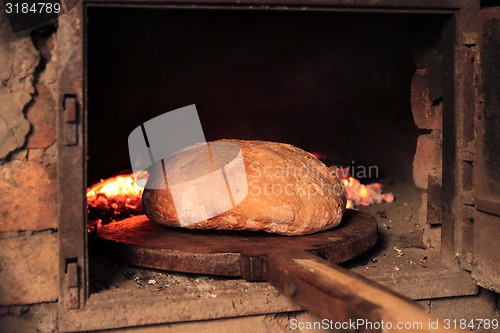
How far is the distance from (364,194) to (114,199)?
1.36 metres

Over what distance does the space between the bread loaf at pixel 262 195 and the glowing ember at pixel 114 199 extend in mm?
705

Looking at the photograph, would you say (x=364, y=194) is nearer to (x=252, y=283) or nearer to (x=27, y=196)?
(x=252, y=283)

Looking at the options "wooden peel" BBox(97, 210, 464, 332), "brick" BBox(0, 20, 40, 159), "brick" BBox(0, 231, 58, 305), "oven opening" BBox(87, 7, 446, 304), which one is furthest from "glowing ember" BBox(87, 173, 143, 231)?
"brick" BBox(0, 20, 40, 159)

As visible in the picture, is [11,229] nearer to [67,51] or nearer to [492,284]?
[67,51]

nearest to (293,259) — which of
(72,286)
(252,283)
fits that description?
(252,283)

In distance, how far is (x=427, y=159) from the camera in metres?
2.31

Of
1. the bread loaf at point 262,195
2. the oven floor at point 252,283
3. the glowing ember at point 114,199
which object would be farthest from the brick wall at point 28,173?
the glowing ember at point 114,199

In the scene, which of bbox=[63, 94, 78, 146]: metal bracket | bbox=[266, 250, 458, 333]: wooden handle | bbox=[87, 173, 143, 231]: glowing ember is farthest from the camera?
bbox=[87, 173, 143, 231]: glowing ember

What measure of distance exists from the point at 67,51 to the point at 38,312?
0.80 metres

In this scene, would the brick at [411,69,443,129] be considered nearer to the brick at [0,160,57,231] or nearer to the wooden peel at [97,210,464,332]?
the wooden peel at [97,210,464,332]

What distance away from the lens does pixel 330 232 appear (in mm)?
2131

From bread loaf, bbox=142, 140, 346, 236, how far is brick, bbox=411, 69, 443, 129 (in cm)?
47

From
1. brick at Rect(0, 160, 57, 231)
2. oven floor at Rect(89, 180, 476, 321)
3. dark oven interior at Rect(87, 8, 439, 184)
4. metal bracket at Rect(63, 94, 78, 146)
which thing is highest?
dark oven interior at Rect(87, 8, 439, 184)

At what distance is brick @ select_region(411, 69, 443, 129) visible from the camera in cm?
223
